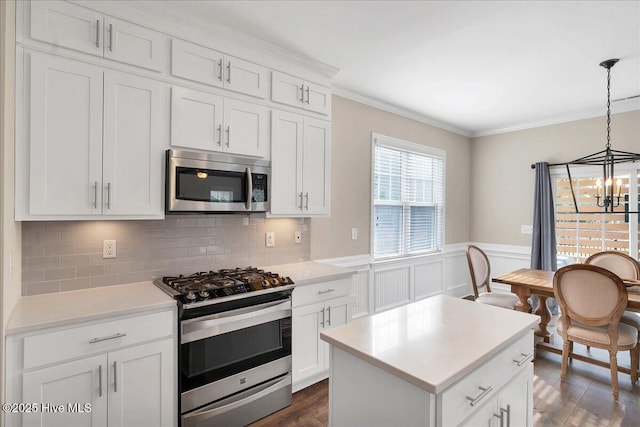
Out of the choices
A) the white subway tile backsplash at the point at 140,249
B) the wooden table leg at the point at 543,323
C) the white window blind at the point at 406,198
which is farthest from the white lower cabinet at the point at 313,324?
the wooden table leg at the point at 543,323

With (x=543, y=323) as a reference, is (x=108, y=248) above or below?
above

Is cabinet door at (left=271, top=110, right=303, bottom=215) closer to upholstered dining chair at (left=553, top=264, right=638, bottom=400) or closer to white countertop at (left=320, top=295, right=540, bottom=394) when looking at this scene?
white countertop at (left=320, top=295, right=540, bottom=394)

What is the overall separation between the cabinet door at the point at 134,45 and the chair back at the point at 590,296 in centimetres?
347

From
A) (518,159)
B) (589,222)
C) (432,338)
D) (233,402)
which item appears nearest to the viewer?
(432,338)

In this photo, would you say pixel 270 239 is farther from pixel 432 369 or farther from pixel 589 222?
pixel 589 222

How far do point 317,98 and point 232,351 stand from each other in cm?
218

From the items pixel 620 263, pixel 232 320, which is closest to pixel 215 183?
pixel 232 320

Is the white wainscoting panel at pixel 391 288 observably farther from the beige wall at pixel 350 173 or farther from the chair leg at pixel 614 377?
the chair leg at pixel 614 377

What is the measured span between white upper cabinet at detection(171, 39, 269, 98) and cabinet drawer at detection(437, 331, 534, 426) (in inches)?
89.7

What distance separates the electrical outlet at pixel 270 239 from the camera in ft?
9.59

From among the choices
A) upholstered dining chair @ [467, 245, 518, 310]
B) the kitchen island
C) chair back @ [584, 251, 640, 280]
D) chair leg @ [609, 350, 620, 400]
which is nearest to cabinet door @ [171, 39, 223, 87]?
the kitchen island

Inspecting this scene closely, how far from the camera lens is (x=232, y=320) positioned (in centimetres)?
209

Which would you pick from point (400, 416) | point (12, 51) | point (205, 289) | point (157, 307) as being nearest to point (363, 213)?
point (205, 289)

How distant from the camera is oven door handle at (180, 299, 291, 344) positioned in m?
1.93
